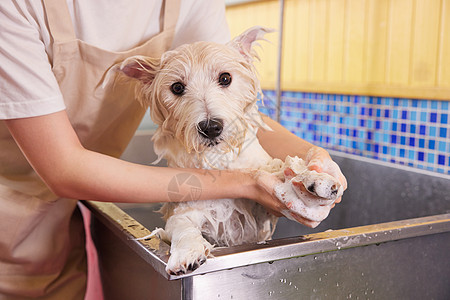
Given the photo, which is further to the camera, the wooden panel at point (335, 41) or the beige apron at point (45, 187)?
the wooden panel at point (335, 41)

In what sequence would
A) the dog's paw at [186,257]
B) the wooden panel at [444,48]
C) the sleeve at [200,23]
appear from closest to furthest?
the dog's paw at [186,257], the sleeve at [200,23], the wooden panel at [444,48]

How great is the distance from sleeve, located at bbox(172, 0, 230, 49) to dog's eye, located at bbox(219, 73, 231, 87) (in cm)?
19

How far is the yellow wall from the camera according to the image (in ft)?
4.98

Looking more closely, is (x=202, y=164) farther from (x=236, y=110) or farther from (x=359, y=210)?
(x=359, y=210)

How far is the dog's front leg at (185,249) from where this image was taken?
0.61 metres

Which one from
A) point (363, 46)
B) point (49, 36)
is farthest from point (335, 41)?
point (49, 36)

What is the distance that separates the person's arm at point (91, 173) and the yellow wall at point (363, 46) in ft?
3.50

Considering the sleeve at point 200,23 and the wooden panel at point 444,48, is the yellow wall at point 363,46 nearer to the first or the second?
the wooden panel at point 444,48

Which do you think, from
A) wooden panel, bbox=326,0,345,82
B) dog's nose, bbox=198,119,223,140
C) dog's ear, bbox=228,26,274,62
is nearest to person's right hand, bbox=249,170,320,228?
dog's nose, bbox=198,119,223,140

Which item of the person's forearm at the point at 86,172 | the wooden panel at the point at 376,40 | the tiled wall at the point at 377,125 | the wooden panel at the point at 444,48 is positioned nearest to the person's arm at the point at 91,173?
the person's forearm at the point at 86,172

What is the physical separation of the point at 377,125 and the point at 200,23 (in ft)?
3.35

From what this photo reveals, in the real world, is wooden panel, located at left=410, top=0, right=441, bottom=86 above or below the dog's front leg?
above

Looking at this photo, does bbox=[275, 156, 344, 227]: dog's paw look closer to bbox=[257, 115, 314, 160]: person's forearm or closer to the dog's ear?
bbox=[257, 115, 314, 160]: person's forearm

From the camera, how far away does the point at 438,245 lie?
34.2 inches
